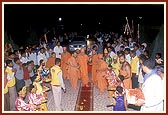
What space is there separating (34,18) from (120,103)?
71.3ft

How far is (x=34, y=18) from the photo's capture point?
29047mm

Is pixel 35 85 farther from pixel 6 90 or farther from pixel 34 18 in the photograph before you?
pixel 34 18

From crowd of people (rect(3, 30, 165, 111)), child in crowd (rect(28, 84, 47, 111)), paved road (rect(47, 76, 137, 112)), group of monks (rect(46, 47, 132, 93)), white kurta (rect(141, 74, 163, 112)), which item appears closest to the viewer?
white kurta (rect(141, 74, 163, 112))

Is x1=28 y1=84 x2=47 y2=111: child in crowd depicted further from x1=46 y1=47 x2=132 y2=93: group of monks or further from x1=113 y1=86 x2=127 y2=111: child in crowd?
x1=46 y1=47 x2=132 y2=93: group of monks

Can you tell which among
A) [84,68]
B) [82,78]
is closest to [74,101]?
[82,78]

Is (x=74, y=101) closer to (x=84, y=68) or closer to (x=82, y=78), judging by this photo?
(x=82, y=78)

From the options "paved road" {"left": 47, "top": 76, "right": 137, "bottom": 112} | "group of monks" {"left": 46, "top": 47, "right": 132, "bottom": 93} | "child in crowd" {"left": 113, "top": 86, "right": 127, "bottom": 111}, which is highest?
"group of monks" {"left": 46, "top": 47, "right": 132, "bottom": 93}

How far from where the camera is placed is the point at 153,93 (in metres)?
6.66

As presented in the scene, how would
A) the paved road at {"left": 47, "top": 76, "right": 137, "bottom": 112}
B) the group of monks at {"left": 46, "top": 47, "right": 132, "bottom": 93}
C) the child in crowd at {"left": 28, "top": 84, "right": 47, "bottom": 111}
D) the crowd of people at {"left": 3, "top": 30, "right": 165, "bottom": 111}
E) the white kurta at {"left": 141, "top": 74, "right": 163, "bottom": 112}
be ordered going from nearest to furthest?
the white kurta at {"left": 141, "top": 74, "right": 163, "bottom": 112} → the crowd of people at {"left": 3, "top": 30, "right": 165, "bottom": 111} → the child in crowd at {"left": 28, "top": 84, "right": 47, "bottom": 111} → the paved road at {"left": 47, "top": 76, "right": 137, "bottom": 112} → the group of monks at {"left": 46, "top": 47, "right": 132, "bottom": 93}

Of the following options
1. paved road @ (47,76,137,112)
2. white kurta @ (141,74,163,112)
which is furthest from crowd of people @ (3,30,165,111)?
paved road @ (47,76,137,112)

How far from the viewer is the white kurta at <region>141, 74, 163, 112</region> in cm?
666

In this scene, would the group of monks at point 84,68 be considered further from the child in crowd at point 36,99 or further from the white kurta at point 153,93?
the white kurta at point 153,93

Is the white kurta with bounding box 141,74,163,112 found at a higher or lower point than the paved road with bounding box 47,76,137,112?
higher

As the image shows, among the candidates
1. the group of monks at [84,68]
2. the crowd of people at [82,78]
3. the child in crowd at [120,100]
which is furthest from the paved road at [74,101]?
the child in crowd at [120,100]
